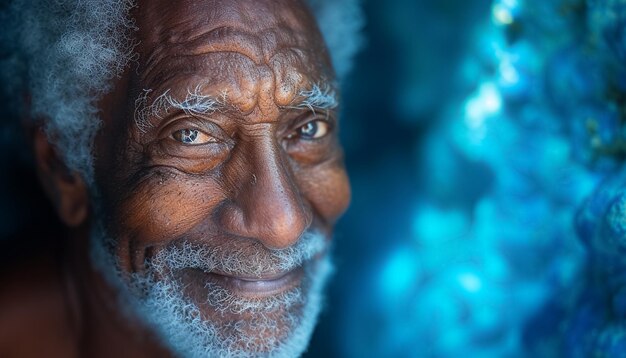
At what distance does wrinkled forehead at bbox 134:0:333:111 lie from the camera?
6.40ft

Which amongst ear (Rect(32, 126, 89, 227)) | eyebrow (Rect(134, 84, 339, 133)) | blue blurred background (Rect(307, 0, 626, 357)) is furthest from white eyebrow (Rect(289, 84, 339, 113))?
ear (Rect(32, 126, 89, 227))

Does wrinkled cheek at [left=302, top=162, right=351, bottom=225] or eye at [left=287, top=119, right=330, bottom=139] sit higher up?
eye at [left=287, top=119, right=330, bottom=139]

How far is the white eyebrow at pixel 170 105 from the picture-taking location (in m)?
1.94

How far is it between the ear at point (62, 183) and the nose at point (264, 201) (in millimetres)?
601

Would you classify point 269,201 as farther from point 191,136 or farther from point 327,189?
point 327,189

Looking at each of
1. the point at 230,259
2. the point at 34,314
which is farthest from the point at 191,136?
the point at 34,314

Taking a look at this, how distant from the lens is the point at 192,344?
2174mm

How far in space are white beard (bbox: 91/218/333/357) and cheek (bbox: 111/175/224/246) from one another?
0.07 m

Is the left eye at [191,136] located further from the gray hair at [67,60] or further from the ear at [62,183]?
the ear at [62,183]

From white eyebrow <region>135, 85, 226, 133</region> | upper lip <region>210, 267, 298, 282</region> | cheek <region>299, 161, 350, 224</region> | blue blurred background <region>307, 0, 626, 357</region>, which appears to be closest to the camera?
white eyebrow <region>135, 85, 226, 133</region>

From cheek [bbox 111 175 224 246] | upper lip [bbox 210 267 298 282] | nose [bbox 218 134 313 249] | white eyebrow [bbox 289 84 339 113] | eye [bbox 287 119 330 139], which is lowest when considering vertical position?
upper lip [bbox 210 267 298 282]

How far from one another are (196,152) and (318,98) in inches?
15.7

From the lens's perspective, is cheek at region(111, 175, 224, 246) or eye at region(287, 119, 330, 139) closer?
cheek at region(111, 175, 224, 246)

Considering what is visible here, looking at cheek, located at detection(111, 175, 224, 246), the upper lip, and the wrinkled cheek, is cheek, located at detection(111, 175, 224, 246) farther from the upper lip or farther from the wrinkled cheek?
the wrinkled cheek
